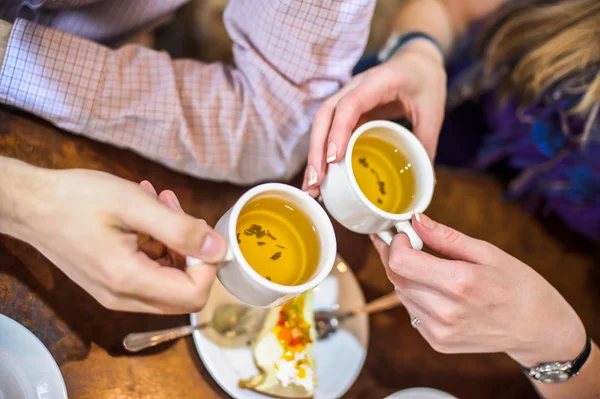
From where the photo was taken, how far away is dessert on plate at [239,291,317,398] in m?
0.91

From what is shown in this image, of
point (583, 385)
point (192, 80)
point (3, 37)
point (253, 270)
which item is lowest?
point (583, 385)

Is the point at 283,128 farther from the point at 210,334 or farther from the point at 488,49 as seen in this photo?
the point at 488,49

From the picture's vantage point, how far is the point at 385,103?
99 cm

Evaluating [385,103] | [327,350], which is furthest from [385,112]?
[327,350]

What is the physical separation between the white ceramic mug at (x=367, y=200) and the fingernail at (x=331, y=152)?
0.02 m

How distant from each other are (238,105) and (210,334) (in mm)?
489

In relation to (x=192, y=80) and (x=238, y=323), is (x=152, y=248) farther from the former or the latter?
(x=192, y=80)

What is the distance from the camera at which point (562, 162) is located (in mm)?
1302

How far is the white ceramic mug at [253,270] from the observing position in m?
0.66

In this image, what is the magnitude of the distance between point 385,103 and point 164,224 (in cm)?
60

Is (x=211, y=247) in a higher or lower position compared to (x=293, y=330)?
higher

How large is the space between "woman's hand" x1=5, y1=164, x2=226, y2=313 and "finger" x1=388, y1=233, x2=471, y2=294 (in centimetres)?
32

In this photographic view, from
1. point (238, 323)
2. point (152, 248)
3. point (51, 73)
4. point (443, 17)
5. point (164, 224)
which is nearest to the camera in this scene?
point (164, 224)

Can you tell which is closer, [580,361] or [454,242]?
[454,242]
